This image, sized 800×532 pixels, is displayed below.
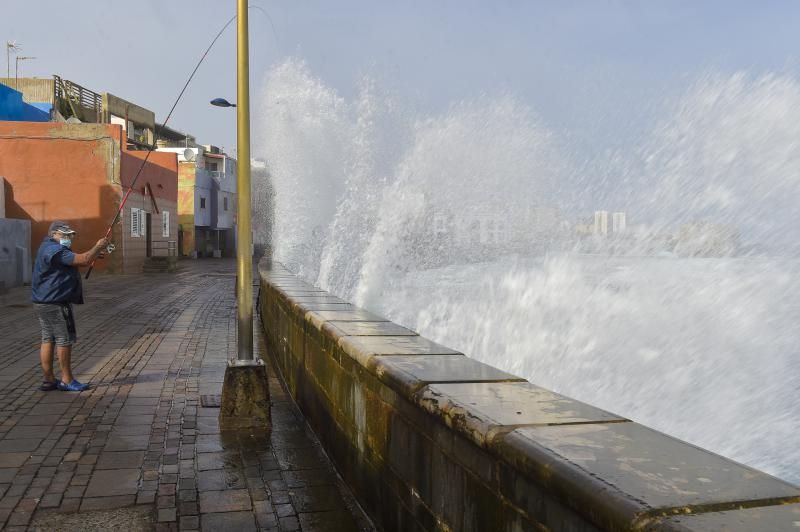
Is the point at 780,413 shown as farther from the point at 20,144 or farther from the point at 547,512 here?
the point at 20,144

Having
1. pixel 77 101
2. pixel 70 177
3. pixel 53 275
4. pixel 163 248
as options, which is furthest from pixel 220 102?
pixel 77 101

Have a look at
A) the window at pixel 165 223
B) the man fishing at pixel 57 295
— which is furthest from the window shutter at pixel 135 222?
the man fishing at pixel 57 295

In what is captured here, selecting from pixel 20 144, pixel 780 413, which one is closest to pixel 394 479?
pixel 780 413

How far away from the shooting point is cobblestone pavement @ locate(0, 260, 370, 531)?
3723mm

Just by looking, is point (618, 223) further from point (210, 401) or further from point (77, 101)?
point (77, 101)

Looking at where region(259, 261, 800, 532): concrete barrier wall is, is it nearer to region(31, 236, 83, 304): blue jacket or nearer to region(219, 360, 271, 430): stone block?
region(219, 360, 271, 430): stone block

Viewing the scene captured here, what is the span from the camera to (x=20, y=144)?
25.8m

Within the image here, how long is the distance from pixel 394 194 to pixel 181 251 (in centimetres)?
3044

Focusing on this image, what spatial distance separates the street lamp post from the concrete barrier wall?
4.14ft

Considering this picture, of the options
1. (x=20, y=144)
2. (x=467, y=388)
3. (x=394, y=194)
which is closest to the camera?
(x=467, y=388)

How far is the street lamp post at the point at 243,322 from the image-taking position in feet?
18.2

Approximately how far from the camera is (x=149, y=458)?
474 centimetres

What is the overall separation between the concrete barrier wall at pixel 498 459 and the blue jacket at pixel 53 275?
346 centimetres

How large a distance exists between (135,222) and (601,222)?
21.2 m
